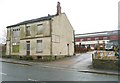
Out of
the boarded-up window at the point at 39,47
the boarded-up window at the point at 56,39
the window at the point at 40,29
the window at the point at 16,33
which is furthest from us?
the window at the point at 16,33

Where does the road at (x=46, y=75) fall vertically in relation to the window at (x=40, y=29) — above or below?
below

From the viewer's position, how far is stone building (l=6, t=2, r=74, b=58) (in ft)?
96.2

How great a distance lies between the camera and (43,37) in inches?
1169

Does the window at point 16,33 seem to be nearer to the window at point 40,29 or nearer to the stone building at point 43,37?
the stone building at point 43,37

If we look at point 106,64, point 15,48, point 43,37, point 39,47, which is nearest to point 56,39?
point 43,37

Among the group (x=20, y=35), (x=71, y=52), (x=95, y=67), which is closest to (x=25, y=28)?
(x=20, y=35)

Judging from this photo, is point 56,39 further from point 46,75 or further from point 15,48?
point 46,75

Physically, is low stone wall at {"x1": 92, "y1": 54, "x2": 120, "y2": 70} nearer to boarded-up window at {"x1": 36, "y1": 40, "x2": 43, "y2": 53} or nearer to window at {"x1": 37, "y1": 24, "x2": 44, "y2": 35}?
boarded-up window at {"x1": 36, "y1": 40, "x2": 43, "y2": 53}

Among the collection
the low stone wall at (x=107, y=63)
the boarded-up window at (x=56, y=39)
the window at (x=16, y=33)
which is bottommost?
the low stone wall at (x=107, y=63)

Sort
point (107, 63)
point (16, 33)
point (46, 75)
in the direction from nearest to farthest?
point (46, 75) < point (107, 63) < point (16, 33)

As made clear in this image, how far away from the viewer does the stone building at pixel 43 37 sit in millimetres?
29328

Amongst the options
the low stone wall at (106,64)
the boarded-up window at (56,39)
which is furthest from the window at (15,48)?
the low stone wall at (106,64)

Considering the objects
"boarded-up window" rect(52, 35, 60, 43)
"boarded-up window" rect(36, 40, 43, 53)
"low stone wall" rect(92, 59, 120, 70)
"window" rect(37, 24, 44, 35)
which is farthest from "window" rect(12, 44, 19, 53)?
"low stone wall" rect(92, 59, 120, 70)

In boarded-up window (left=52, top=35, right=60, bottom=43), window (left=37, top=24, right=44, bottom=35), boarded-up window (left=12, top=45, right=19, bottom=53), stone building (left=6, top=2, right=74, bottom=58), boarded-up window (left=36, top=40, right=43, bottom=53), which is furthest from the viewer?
boarded-up window (left=12, top=45, right=19, bottom=53)
